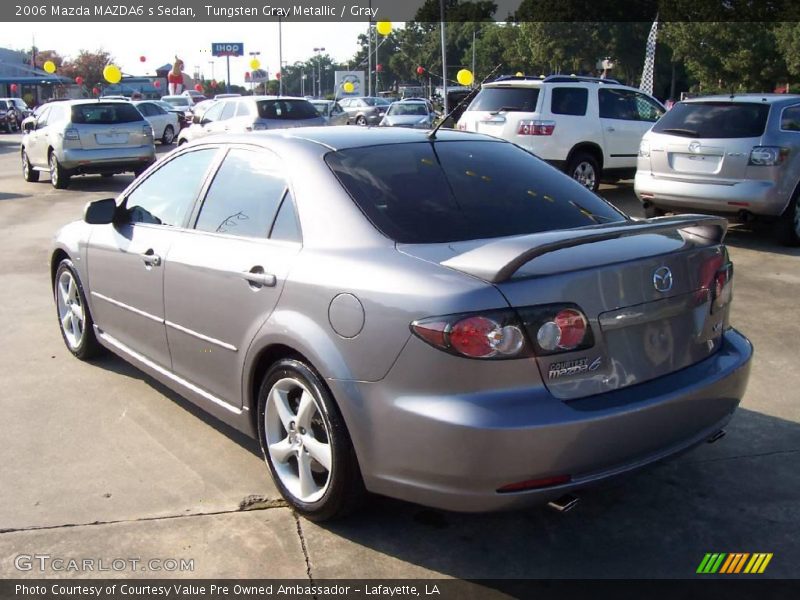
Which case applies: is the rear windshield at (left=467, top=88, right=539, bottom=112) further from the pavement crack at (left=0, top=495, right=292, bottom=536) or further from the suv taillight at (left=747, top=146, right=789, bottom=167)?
the pavement crack at (left=0, top=495, right=292, bottom=536)

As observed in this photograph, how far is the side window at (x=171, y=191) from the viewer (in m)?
4.20

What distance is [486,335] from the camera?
8.71ft

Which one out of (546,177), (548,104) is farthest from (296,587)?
(548,104)

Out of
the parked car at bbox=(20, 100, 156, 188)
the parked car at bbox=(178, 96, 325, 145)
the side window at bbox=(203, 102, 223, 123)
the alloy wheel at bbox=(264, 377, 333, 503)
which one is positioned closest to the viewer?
the alloy wheel at bbox=(264, 377, 333, 503)

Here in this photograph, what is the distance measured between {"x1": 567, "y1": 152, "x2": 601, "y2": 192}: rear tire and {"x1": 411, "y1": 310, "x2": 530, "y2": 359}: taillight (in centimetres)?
1018

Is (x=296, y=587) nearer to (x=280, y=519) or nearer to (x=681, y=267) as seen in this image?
(x=280, y=519)

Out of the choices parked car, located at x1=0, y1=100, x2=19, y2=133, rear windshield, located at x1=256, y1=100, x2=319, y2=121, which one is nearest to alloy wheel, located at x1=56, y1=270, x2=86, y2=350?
rear windshield, located at x1=256, y1=100, x2=319, y2=121

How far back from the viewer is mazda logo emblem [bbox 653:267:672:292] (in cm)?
296

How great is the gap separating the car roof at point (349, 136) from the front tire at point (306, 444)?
1109mm

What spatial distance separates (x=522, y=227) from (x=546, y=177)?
0.61 m

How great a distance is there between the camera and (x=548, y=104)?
12266 millimetres

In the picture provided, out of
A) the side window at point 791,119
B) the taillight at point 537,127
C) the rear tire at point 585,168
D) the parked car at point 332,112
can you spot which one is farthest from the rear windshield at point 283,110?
the parked car at point 332,112

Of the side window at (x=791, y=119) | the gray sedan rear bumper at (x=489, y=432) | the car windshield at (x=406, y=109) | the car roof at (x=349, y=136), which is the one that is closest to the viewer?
the gray sedan rear bumper at (x=489, y=432)

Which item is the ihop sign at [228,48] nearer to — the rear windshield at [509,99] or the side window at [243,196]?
the rear windshield at [509,99]
